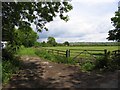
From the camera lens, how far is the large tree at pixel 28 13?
20984mm

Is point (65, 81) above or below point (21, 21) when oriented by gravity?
below

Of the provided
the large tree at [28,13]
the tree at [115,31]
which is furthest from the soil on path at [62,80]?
the tree at [115,31]

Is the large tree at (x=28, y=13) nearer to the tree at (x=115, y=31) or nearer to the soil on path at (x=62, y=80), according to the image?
the soil on path at (x=62, y=80)

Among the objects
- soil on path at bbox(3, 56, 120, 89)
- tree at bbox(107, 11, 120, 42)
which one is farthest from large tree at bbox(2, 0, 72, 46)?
tree at bbox(107, 11, 120, 42)

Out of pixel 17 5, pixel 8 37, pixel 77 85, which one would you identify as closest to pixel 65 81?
pixel 77 85

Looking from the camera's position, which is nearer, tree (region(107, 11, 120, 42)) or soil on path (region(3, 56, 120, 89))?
soil on path (region(3, 56, 120, 89))

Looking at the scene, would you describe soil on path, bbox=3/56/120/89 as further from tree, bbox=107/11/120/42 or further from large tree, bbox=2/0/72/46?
tree, bbox=107/11/120/42

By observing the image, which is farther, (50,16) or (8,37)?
(8,37)

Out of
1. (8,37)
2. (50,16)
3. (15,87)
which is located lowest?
(15,87)

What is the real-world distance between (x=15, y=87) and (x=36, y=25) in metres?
9.31

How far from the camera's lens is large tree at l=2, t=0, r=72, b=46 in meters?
21.0

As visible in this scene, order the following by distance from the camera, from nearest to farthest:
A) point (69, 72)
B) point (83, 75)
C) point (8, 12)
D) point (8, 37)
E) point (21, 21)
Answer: point (83, 75) → point (69, 72) → point (8, 12) → point (21, 21) → point (8, 37)

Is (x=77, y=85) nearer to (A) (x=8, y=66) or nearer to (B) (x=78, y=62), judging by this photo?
(A) (x=8, y=66)

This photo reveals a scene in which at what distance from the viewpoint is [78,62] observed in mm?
26375
